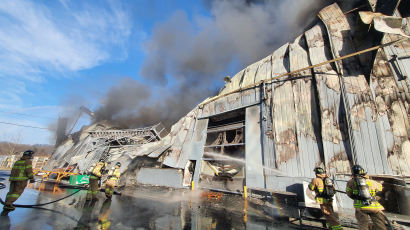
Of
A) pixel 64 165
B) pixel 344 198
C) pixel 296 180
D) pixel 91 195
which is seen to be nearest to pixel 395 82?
pixel 344 198

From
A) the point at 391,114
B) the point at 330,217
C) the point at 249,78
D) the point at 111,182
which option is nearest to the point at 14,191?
the point at 111,182

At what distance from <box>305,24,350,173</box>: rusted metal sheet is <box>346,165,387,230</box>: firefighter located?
14.2 feet

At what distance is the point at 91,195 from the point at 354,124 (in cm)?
1104

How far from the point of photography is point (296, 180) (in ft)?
26.0

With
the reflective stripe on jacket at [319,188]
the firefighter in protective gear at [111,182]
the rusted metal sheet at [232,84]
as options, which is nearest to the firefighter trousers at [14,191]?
the firefighter in protective gear at [111,182]

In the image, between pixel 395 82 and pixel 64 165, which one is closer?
pixel 395 82

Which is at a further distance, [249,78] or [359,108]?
[249,78]

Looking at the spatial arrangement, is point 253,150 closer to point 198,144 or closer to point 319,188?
point 198,144

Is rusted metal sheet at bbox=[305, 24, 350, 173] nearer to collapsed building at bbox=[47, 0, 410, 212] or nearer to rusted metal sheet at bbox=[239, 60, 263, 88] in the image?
collapsed building at bbox=[47, 0, 410, 212]

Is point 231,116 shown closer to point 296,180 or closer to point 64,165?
point 296,180

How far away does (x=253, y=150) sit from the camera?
10.1m

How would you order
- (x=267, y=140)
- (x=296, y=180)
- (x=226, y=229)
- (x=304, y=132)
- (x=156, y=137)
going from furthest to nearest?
(x=156, y=137), (x=267, y=140), (x=304, y=132), (x=296, y=180), (x=226, y=229)

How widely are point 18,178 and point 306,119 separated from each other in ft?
36.7

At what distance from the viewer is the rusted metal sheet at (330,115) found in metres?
7.37
